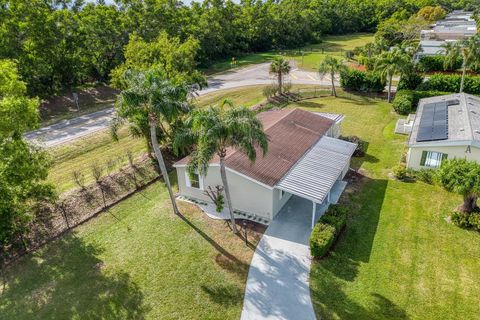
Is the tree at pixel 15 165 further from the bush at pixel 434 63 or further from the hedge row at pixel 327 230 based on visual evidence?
the bush at pixel 434 63

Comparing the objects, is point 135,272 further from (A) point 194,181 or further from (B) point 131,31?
(B) point 131,31

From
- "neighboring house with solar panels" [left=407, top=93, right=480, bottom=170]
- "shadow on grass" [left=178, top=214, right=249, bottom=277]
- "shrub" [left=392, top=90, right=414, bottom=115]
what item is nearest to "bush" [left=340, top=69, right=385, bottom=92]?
"shrub" [left=392, top=90, right=414, bottom=115]

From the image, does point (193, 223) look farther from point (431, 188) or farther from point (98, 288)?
point (431, 188)

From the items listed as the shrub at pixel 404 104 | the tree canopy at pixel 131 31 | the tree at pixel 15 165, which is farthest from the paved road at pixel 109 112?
the shrub at pixel 404 104

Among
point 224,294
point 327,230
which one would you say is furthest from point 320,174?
point 224,294

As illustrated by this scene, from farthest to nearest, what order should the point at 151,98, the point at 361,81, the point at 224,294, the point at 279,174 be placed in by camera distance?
the point at 361,81 < the point at 279,174 < the point at 151,98 < the point at 224,294

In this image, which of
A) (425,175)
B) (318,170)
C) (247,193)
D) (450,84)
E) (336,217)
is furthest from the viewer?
(450,84)
